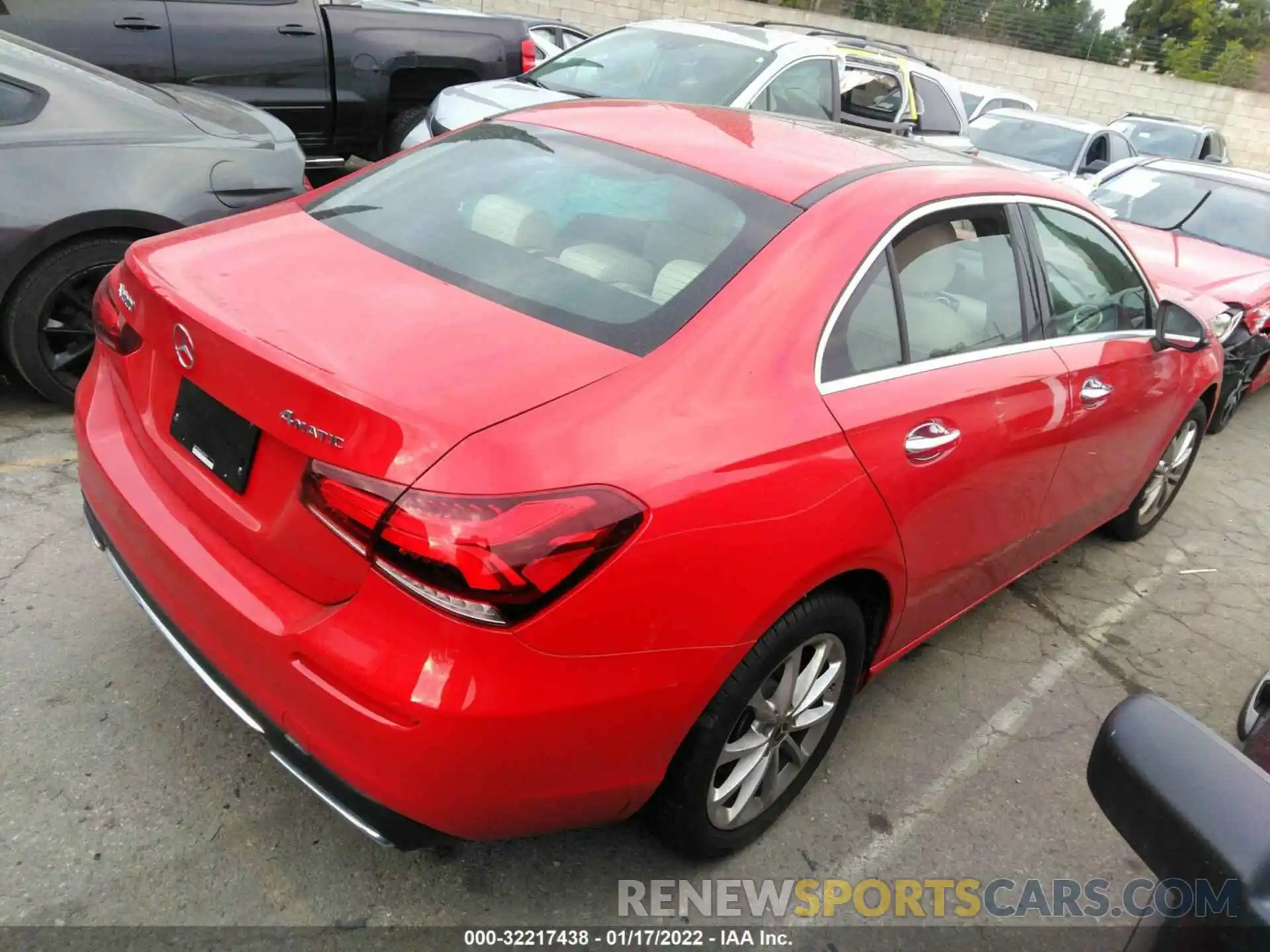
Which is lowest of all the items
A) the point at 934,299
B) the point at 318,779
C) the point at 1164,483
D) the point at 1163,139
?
the point at 1164,483

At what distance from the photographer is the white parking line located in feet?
8.65

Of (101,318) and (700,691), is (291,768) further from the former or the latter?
(101,318)

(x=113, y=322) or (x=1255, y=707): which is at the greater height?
(x=113, y=322)

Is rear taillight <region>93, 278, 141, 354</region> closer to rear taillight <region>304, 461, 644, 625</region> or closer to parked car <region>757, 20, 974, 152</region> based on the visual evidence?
rear taillight <region>304, 461, 644, 625</region>

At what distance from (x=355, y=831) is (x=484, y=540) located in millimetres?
1108

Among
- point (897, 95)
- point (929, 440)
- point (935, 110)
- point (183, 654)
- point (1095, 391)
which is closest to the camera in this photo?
point (183, 654)

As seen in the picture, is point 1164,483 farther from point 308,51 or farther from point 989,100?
point 989,100

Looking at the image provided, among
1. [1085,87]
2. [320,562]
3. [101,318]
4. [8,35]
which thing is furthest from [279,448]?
[1085,87]

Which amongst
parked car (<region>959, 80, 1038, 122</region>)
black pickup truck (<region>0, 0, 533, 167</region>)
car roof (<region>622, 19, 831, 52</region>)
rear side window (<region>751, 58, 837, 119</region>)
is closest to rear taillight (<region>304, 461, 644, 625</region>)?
rear side window (<region>751, 58, 837, 119</region>)

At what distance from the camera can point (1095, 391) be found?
3309 millimetres

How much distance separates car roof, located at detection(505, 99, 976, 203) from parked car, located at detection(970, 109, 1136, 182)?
28.2ft

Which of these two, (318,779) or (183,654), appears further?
(183,654)

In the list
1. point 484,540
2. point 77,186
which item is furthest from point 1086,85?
point 484,540

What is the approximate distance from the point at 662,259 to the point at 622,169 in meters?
0.43
